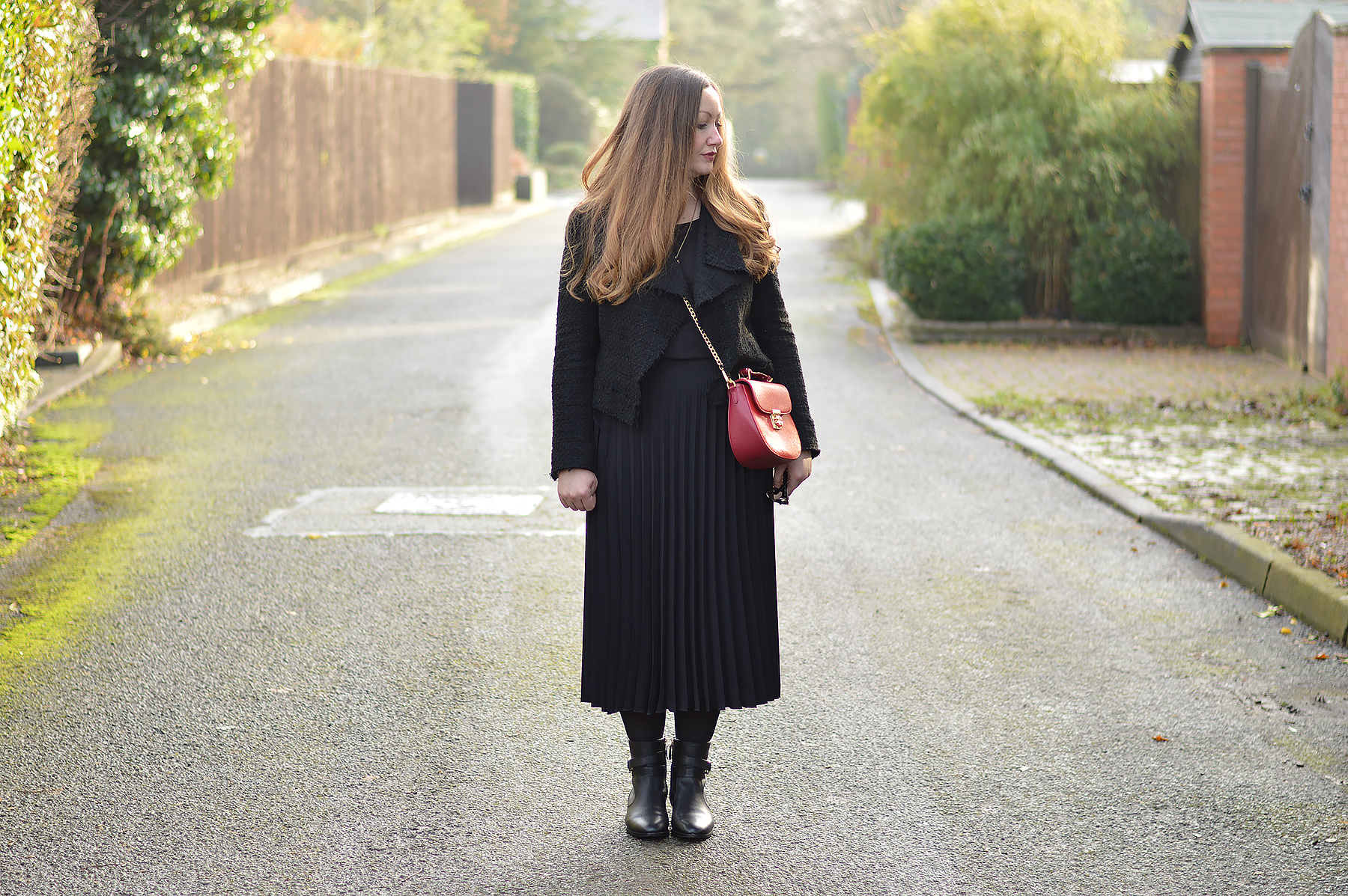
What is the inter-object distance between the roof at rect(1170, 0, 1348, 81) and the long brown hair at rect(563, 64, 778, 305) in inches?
413

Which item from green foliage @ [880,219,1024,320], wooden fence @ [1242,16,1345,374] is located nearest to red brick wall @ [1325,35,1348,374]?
wooden fence @ [1242,16,1345,374]

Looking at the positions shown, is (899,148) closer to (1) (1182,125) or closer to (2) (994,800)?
(1) (1182,125)

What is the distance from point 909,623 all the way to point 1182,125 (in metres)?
9.18

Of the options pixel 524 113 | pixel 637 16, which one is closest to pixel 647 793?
pixel 524 113

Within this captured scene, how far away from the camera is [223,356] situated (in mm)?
12570

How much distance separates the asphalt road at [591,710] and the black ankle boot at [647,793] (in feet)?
0.19

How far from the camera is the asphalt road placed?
3.66 m

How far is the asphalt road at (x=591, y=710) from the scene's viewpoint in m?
3.66

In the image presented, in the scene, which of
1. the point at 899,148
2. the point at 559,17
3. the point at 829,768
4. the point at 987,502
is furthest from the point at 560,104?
the point at 829,768

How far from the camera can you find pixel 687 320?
12.1 feet

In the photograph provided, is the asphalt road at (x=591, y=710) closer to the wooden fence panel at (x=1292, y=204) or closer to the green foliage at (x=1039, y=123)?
the wooden fence panel at (x=1292, y=204)

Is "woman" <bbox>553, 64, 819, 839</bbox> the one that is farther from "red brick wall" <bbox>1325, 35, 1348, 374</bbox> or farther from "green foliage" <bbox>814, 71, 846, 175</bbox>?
"green foliage" <bbox>814, 71, 846, 175</bbox>

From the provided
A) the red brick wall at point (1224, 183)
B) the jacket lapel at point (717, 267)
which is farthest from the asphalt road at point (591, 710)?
the red brick wall at point (1224, 183)

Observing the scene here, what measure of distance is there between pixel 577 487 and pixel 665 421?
270mm
